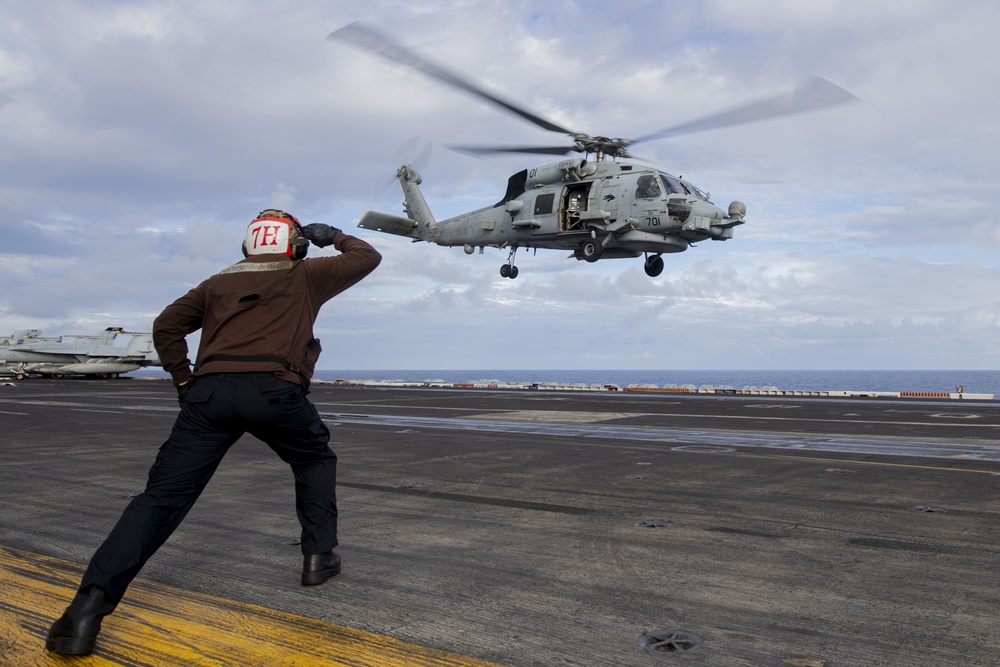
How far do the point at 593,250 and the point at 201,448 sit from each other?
73.9ft

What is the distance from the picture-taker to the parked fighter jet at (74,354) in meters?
58.7

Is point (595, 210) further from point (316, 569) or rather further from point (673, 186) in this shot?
point (316, 569)

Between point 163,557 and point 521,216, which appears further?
point 521,216

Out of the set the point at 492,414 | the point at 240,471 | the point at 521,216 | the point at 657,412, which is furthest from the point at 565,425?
the point at 521,216

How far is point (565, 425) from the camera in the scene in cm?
1648

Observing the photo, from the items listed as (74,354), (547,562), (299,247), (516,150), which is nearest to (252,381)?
(299,247)

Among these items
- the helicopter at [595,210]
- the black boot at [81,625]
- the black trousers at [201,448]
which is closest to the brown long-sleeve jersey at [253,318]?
the black trousers at [201,448]

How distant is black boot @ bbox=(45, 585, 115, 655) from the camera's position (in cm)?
350

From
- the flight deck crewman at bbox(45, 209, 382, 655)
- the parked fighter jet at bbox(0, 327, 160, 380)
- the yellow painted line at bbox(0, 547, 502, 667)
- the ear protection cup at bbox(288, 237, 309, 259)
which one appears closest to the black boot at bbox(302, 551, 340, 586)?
the flight deck crewman at bbox(45, 209, 382, 655)

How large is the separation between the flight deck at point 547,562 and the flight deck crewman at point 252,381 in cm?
41

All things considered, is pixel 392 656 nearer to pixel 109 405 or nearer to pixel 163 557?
pixel 163 557

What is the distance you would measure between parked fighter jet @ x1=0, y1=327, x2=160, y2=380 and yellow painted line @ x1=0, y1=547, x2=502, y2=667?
195 feet

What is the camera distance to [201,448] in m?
4.17

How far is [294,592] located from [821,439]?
11110 mm
